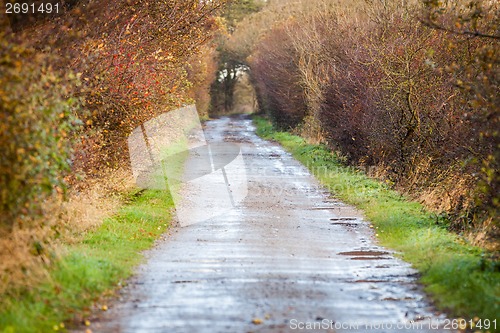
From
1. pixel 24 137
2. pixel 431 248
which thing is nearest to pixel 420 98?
pixel 431 248

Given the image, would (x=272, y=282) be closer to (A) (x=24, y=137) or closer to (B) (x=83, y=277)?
(B) (x=83, y=277)

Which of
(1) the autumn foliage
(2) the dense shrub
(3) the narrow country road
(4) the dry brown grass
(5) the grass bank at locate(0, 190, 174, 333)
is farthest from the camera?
(1) the autumn foliage

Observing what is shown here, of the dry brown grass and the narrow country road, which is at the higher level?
the dry brown grass

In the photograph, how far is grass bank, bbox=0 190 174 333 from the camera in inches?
294

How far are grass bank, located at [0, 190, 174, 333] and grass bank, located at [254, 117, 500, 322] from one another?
408cm

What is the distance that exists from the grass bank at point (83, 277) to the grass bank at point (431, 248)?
408 cm

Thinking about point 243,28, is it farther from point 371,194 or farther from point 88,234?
point 88,234

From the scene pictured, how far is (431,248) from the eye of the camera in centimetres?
1192

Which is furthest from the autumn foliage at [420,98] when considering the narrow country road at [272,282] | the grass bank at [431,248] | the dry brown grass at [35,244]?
the dry brown grass at [35,244]

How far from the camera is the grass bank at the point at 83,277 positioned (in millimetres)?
7473

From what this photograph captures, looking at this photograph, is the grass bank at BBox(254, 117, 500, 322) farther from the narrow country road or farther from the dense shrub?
the dense shrub

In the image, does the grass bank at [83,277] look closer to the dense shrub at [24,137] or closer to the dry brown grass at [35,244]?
the dry brown grass at [35,244]

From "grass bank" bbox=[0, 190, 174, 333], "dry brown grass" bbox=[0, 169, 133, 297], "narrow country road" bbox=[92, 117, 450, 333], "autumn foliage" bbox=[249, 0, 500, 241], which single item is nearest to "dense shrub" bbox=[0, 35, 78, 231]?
"dry brown grass" bbox=[0, 169, 133, 297]

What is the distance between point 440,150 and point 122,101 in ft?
26.0
